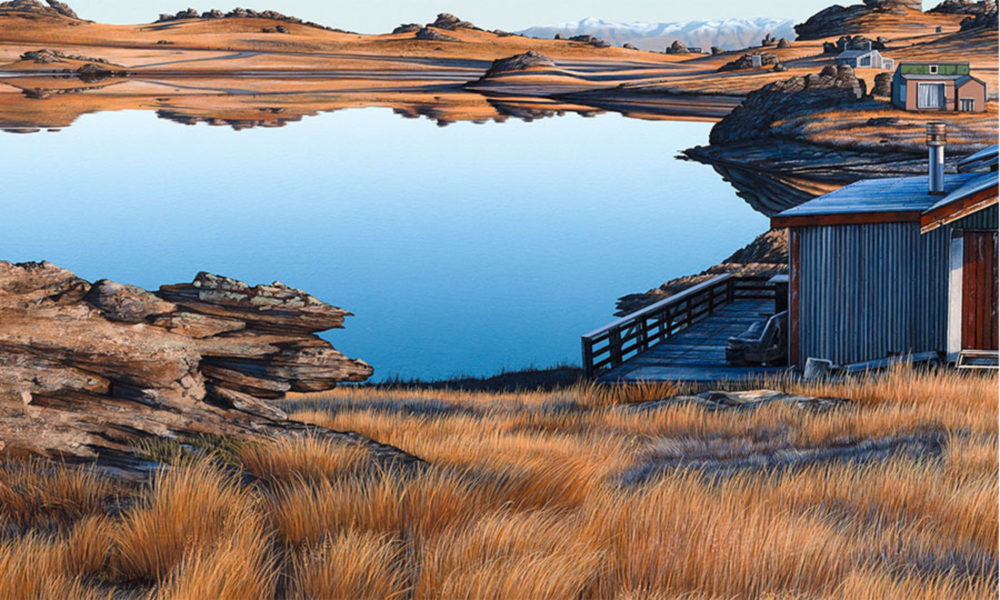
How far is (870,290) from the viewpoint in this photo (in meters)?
14.4

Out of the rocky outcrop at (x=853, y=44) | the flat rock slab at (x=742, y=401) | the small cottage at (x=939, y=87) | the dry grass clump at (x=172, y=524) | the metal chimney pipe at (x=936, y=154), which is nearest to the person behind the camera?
the dry grass clump at (x=172, y=524)

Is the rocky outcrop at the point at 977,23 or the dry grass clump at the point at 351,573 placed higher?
the rocky outcrop at the point at 977,23

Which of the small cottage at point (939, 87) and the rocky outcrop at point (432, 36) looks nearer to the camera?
the rocky outcrop at point (432, 36)

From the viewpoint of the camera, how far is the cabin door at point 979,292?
42.4ft

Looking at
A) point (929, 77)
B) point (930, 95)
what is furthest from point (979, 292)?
point (930, 95)

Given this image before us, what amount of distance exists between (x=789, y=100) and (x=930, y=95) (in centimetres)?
455

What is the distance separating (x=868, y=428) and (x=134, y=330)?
20.0 ft

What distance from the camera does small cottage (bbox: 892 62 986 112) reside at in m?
29.4

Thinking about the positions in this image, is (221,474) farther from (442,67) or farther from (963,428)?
(442,67)

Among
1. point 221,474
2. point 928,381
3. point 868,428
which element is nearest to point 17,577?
point 221,474

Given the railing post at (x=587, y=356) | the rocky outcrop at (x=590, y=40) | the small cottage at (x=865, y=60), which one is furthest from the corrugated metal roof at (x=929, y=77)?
the railing post at (x=587, y=356)

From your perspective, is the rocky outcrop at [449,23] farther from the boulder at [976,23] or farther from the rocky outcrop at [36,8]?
the boulder at [976,23]

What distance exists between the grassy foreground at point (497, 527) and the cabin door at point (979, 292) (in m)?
7.36

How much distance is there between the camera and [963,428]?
7562mm
